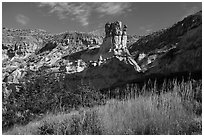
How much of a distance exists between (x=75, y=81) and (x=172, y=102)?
813cm

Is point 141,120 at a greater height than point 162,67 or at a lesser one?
lesser

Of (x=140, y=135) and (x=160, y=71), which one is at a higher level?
(x=160, y=71)

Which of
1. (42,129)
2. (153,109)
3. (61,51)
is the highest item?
(61,51)

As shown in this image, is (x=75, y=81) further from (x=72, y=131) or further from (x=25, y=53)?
(x=25, y=53)

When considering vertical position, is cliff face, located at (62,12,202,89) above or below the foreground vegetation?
above

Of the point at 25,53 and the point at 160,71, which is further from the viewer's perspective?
the point at 25,53

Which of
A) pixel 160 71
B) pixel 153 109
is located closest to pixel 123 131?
pixel 153 109

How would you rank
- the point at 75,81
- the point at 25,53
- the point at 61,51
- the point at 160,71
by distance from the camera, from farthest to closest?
1. the point at 25,53
2. the point at 61,51
3. the point at 75,81
4. the point at 160,71

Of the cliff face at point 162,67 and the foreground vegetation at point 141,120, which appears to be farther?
the cliff face at point 162,67

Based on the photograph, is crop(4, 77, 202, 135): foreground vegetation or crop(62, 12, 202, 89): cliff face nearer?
crop(4, 77, 202, 135): foreground vegetation

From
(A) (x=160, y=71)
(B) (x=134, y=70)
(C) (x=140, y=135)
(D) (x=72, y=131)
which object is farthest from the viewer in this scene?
(B) (x=134, y=70)

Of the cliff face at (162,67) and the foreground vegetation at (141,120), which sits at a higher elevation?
the cliff face at (162,67)

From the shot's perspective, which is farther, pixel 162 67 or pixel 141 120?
pixel 162 67

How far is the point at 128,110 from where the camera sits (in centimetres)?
562
